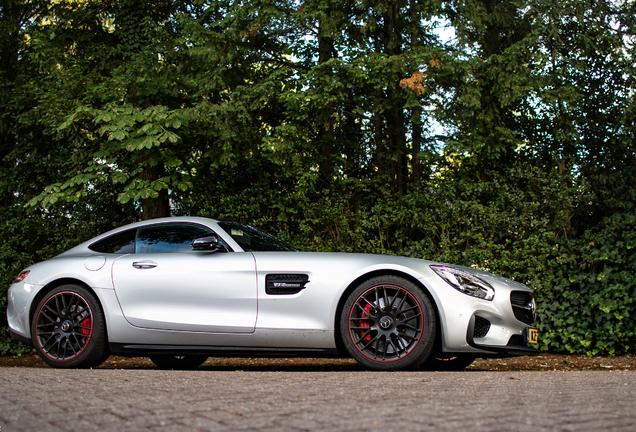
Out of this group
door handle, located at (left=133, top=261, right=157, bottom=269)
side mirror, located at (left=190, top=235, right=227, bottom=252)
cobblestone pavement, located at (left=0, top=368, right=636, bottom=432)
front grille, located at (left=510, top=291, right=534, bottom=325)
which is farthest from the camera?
door handle, located at (left=133, top=261, right=157, bottom=269)

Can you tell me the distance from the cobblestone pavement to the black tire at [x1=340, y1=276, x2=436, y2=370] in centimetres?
73

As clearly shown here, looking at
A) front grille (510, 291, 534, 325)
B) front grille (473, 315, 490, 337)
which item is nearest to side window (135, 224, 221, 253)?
front grille (473, 315, 490, 337)

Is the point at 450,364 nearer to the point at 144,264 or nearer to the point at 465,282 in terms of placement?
the point at 465,282

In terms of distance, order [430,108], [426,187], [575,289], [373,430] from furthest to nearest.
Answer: [430,108], [426,187], [575,289], [373,430]

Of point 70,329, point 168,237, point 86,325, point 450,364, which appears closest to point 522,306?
point 450,364

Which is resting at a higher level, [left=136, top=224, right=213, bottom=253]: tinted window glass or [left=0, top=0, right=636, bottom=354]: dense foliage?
[left=0, top=0, right=636, bottom=354]: dense foliage

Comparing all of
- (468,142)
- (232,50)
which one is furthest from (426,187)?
(232,50)

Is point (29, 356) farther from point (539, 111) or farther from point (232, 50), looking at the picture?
point (539, 111)

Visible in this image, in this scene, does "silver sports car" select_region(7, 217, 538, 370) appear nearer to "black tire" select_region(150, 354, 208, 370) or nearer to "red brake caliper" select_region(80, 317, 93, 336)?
"red brake caliper" select_region(80, 317, 93, 336)

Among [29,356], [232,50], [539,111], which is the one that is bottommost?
[29,356]

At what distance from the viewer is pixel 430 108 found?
9.67m

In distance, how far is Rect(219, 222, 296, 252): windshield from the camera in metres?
5.42

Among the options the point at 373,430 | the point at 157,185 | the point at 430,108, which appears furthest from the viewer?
the point at 430,108

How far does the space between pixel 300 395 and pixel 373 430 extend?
0.89 metres
